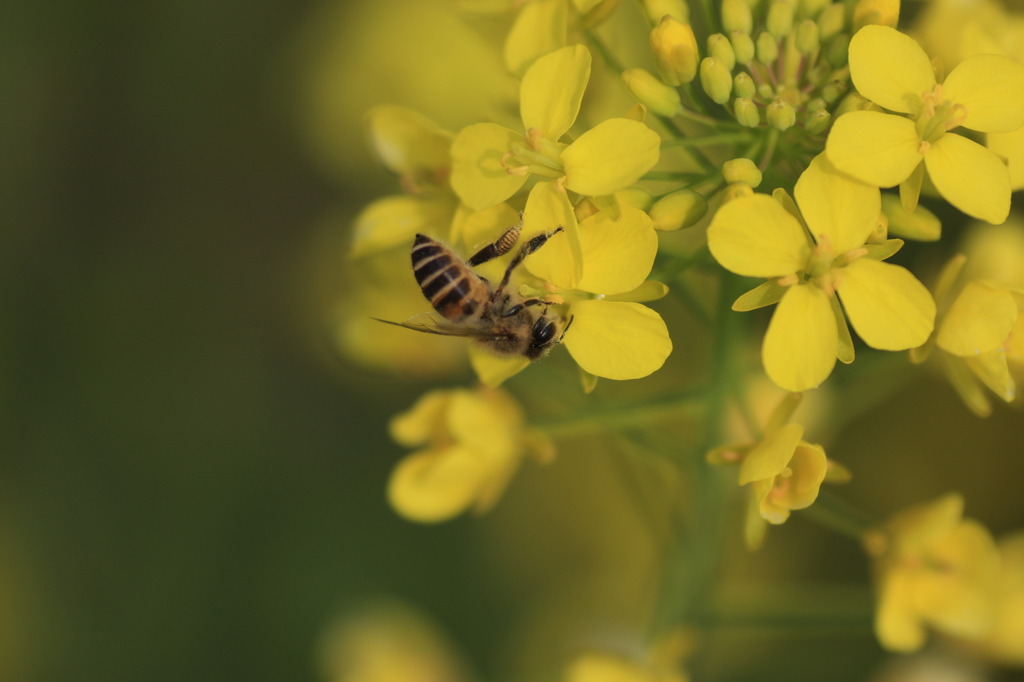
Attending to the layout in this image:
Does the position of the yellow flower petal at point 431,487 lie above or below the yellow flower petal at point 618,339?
below

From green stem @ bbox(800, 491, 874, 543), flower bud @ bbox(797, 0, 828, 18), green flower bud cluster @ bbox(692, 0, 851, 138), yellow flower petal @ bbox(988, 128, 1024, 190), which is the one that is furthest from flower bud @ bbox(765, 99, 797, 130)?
green stem @ bbox(800, 491, 874, 543)

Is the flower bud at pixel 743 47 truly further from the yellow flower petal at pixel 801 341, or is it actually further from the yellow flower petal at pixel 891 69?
the yellow flower petal at pixel 801 341

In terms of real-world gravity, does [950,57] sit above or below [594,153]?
below

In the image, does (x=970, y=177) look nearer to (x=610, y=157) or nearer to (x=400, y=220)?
(x=610, y=157)

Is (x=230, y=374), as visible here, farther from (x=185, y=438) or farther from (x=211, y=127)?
(x=211, y=127)

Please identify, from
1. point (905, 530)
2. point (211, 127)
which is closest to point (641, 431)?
point (905, 530)

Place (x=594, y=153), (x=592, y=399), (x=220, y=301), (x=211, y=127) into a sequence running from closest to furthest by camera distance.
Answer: (x=594, y=153) < (x=592, y=399) < (x=220, y=301) < (x=211, y=127)

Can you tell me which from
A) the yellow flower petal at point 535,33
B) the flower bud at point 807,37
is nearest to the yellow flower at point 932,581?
A: the flower bud at point 807,37
